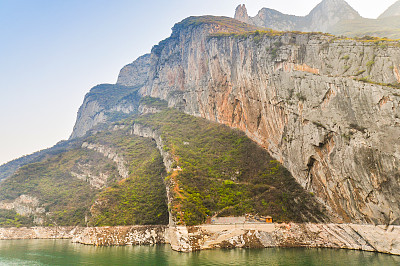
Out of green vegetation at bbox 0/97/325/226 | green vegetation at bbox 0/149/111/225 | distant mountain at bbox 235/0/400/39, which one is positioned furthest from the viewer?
distant mountain at bbox 235/0/400/39

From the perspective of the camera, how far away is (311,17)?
5340 inches

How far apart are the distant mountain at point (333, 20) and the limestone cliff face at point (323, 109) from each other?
114 ft

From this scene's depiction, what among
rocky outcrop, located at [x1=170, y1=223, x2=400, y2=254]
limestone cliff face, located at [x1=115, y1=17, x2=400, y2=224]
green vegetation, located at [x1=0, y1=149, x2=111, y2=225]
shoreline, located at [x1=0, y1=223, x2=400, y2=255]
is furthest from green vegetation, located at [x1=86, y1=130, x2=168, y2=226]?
limestone cliff face, located at [x1=115, y1=17, x2=400, y2=224]

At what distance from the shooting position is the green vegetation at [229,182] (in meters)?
48.2

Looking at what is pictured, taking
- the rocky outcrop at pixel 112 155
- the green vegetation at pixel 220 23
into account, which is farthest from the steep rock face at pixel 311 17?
the rocky outcrop at pixel 112 155

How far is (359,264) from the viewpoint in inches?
Result: 1170

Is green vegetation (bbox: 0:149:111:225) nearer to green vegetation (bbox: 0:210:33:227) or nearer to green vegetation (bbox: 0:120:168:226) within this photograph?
green vegetation (bbox: 0:120:168:226)

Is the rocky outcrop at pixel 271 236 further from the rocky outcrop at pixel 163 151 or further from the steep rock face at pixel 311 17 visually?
the steep rock face at pixel 311 17

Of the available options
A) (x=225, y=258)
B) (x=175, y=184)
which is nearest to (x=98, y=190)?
(x=175, y=184)

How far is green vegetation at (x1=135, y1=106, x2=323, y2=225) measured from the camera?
4825 centimetres

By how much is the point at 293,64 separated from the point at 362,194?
27570 mm

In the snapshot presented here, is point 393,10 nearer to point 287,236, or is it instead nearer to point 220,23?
point 220,23

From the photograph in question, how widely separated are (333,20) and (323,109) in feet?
300

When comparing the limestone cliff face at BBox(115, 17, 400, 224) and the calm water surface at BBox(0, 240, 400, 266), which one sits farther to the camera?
the limestone cliff face at BBox(115, 17, 400, 224)
